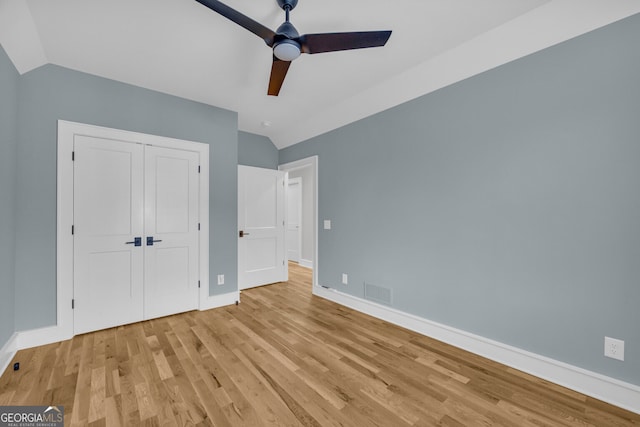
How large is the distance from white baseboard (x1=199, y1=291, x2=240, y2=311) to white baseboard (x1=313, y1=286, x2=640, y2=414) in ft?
6.60

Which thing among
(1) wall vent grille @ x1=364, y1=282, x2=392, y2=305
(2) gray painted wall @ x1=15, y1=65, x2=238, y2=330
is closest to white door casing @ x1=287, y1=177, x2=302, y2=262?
(1) wall vent grille @ x1=364, y1=282, x2=392, y2=305

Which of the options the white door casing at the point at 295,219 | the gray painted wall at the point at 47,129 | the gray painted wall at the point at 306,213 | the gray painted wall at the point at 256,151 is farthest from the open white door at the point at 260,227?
the white door casing at the point at 295,219

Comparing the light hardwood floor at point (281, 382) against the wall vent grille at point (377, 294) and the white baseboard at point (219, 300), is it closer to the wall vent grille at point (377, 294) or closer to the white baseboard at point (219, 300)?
the wall vent grille at point (377, 294)

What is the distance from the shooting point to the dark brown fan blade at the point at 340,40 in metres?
1.62

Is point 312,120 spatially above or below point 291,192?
above

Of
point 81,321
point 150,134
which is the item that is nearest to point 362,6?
point 150,134

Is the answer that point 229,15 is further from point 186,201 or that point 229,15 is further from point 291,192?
point 291,192

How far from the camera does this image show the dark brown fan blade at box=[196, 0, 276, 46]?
4.64ft

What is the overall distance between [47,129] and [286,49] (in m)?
2.62

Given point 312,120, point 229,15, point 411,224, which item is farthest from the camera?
point 312,120

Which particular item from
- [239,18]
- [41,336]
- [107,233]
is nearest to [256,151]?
[107,233]

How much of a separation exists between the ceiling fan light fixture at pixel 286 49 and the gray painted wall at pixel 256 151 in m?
2.91

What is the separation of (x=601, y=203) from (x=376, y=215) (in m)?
1.90

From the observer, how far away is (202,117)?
3.42 m
